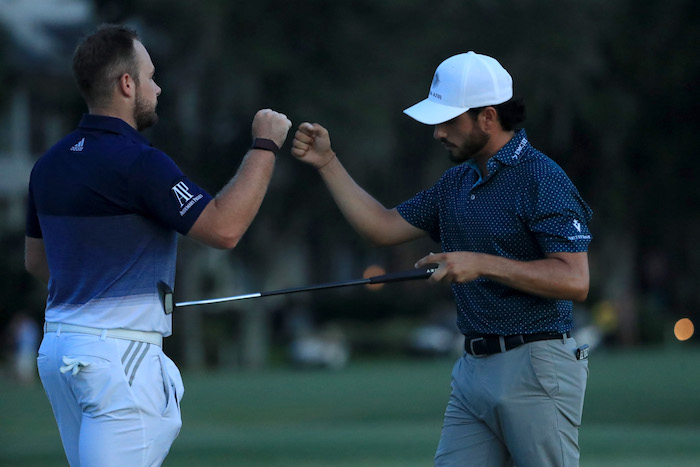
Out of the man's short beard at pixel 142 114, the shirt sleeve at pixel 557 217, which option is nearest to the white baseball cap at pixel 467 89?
the shirt sleeve at pixel 557 217

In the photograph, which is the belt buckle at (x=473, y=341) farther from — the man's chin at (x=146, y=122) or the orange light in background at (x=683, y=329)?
the orange light in background at (x=683, y=329)

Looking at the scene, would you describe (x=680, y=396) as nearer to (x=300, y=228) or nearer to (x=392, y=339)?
(x=300, y=228)

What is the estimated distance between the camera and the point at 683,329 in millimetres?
43656

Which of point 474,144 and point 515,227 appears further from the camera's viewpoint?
point 474,144

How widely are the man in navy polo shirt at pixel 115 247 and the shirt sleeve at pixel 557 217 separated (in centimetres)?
119

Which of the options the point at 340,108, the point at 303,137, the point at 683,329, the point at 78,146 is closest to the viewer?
the point at 78,146

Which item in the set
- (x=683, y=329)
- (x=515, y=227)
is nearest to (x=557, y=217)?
(x=515, y=227)

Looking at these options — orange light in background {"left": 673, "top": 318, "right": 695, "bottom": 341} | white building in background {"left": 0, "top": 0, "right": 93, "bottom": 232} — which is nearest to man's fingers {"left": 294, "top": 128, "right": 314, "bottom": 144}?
white building in background {"left": 0, "top": 0, "right": 93, "bottom": 232}

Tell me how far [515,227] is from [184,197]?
1537mm

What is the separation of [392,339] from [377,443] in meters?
27.1

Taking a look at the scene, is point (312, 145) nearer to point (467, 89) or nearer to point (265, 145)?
point (467, 89)

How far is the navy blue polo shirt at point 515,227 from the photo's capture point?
5113 millimetres

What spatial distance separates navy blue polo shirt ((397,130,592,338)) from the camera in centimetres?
511

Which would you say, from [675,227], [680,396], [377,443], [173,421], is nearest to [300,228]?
[675,227]
